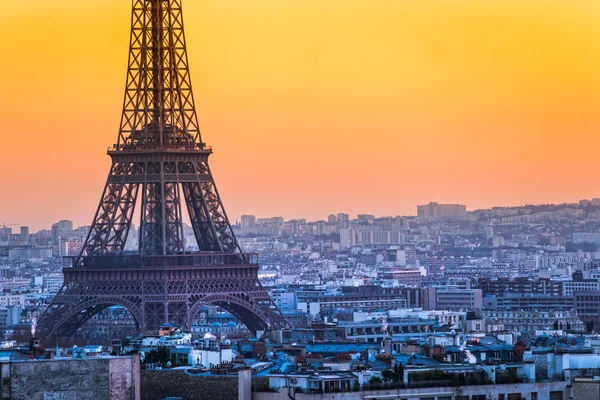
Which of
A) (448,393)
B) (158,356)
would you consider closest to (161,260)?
(158,356)

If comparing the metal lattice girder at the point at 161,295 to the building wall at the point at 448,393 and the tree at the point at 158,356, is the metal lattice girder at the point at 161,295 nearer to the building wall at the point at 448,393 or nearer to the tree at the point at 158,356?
the tree at the point at 158,356

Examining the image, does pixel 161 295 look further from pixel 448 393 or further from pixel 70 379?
pixel 70 379

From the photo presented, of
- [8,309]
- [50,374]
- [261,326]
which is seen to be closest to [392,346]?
[50,374]

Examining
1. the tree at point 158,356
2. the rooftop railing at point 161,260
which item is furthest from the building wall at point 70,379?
the rooftop railing at point 161,260

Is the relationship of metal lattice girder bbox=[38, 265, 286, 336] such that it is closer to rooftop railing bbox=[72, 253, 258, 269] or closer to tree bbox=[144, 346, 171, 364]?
rooftop railing bbox=[72, 253, 258, 269]

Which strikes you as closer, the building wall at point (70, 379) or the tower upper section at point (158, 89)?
the building wall at point (70, 379)

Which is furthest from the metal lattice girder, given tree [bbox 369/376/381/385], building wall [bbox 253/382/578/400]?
tree [bbox 369/376/381/385]

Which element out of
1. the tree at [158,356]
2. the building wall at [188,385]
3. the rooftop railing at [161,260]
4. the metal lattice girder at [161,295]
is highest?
the rooftop railing at [161,260]

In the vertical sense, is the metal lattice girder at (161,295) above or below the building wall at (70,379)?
above
